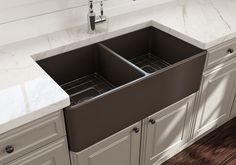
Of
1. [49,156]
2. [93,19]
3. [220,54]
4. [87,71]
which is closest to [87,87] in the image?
[87,71]

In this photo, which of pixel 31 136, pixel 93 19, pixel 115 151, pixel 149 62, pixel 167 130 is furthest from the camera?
pixel 149 62

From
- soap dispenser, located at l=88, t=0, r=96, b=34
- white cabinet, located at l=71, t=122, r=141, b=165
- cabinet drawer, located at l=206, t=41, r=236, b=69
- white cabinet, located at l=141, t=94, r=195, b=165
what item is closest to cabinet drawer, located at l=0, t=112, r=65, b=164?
white cabinet, located at l=71, t=122, r=141, b=165

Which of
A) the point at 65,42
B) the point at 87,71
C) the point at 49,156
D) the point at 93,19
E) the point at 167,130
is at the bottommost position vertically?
the point at 167,130

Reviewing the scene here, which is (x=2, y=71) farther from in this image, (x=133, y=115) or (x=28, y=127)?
(x=133, y=115)

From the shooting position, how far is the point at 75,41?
67.3 inches

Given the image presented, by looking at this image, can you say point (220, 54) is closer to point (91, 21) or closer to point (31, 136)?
point (91, 21)

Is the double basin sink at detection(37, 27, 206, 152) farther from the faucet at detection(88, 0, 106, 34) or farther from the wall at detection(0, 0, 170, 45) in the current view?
the wall at detection(0, 0, 170, 45)

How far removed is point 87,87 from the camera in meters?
1.77

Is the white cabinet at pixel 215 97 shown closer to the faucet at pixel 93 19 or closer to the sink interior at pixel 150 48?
the sink interior at pixel 150 48

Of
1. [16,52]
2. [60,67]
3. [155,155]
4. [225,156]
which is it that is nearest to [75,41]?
[60,67]

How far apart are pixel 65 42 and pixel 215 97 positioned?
110 cm

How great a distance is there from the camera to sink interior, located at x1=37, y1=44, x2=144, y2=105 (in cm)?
167

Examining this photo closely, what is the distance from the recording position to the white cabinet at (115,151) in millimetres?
1480

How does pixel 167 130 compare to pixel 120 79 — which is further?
pixel 167 130
